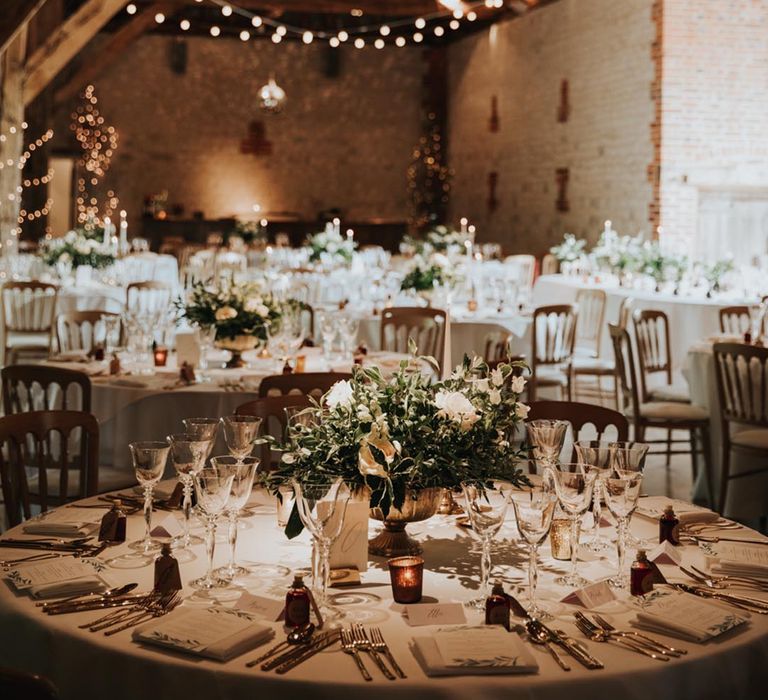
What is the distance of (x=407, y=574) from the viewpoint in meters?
2.33

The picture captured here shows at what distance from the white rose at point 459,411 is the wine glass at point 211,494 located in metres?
0.52

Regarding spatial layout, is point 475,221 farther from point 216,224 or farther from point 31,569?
point 31,569

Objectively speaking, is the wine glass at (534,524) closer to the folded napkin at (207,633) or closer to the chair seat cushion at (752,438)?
the folded napkin at (207,633)

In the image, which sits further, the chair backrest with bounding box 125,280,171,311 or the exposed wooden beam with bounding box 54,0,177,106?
the exposed wooden beam with bounding box 54,0,177,106

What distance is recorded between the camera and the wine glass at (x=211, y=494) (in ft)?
7.68

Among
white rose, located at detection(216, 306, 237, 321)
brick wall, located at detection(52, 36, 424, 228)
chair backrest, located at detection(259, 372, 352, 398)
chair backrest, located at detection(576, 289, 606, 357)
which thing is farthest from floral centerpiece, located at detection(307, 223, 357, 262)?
brick wall, located at detection(52, 36, 424, 228)

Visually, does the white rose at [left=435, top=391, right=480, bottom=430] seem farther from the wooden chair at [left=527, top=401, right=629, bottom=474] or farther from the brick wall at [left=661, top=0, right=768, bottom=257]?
the brick wall at [left=661, top=0, right=768, bottom=257]

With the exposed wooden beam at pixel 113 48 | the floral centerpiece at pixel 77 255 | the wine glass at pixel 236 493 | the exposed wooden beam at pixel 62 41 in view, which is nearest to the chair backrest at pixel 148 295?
the floral centerpiece at pixel 77 255

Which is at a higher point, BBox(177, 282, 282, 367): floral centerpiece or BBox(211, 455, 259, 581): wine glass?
BBox(177, 282, 282, 367): floral centerpiece

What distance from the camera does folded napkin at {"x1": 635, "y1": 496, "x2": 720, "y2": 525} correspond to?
9.76ft

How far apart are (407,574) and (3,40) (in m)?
5.65

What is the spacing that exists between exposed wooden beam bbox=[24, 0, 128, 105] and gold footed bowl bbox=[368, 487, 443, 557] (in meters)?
10.2

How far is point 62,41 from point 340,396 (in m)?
10.2

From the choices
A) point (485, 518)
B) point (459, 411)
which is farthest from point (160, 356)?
point (485, 518)
